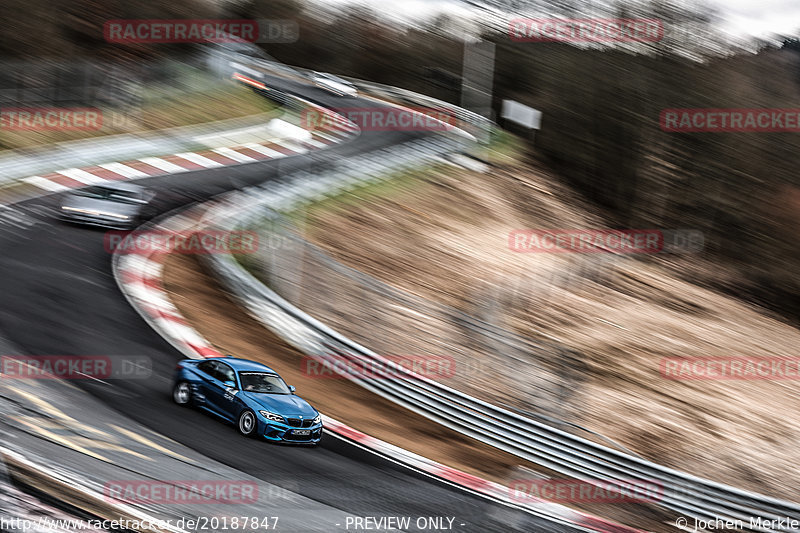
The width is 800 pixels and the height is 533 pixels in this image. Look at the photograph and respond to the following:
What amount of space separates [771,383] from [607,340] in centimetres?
463

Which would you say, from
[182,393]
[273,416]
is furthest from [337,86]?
[273,416]

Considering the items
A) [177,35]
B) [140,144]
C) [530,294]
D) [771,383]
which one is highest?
[177,35]

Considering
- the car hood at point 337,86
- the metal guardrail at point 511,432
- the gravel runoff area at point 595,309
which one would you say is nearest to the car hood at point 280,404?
the metal guardrail at point 511,432

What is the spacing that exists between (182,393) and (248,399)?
49.0 inches

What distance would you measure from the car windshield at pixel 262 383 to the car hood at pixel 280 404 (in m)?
0.15

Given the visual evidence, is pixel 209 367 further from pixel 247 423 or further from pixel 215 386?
pixel 247 423

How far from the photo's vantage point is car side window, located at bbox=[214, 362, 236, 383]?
38.5 feet

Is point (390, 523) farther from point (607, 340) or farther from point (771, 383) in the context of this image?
point (771, 383)

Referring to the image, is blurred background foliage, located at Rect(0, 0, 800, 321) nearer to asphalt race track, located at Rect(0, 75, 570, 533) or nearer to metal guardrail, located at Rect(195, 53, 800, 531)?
asphalt race track, located at Rect(0, 75, 570, 533)

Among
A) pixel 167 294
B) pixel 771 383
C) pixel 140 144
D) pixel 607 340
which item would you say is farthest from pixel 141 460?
pixel 140 144

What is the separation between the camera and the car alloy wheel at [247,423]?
11156mm

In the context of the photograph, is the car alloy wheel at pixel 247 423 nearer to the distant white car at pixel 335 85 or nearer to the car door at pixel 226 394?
the car door at pixel 226 394

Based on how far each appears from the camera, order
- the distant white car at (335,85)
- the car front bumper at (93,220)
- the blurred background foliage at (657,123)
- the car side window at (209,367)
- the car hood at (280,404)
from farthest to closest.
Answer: the distant white car at (335,85), the blurred background foliage at (657,123), the car front bumper at (93,220), the car side window at (209,367), the car hood at (280,404)

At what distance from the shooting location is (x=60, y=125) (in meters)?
27.9
